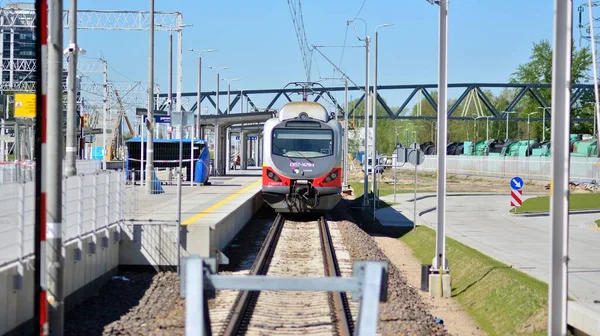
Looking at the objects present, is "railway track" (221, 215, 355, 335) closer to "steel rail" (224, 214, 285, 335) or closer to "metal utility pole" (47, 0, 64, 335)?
"steel rail" (224, 214, 285, 335)

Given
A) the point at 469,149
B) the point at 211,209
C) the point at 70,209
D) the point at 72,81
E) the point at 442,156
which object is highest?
the point at 72,81

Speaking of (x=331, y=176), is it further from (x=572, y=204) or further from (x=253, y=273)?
(x=572, y=204)

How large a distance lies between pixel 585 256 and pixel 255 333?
10.6 meters

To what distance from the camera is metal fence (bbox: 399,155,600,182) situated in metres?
56.9

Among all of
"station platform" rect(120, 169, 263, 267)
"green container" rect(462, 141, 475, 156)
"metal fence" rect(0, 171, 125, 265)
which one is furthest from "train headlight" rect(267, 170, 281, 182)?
"green container" rect(462, 141, 475, 156)

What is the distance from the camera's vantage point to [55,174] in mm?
9312

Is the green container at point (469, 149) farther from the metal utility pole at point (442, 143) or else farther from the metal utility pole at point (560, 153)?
the metal utility pole at point (560, 153)

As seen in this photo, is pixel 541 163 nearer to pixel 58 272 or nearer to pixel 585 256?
pixel 585 256

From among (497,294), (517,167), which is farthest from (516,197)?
(517,167)

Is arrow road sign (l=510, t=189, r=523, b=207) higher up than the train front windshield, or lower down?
lower down

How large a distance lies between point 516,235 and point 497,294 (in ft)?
34.0

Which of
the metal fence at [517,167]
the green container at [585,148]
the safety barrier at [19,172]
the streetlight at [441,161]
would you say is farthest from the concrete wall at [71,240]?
the green container at [585,148]

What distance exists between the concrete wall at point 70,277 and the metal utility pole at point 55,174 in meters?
0.59

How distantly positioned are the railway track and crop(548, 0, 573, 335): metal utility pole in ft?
9.10
